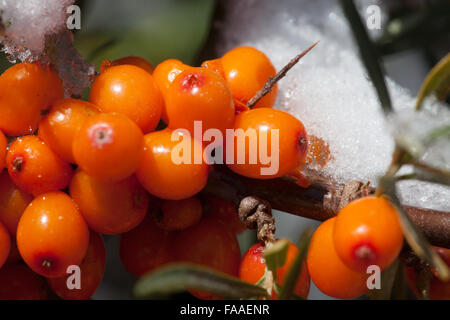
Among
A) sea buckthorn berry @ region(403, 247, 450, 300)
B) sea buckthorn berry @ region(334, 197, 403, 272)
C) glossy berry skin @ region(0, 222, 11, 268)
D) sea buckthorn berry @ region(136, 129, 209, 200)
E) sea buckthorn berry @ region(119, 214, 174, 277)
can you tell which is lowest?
sea buckthorn berry @ region(403, 247, 450, 300)

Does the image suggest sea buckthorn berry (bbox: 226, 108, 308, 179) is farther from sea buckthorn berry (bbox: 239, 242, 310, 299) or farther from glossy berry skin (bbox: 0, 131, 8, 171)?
glossy berry skin (bbox: 0, 131, 8, 171)

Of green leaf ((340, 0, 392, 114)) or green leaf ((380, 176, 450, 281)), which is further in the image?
green leaf ((340, 0, 392, 114))

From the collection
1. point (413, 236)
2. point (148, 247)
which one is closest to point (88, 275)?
point (148, 247)

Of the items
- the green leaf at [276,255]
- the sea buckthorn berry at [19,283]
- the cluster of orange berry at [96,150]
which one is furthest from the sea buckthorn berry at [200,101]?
the sea buckthorn berry at [19,283]

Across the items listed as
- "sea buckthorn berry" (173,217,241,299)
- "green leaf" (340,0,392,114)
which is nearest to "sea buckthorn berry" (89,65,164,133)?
"sea buckthorn berry" (173,217,241,299)

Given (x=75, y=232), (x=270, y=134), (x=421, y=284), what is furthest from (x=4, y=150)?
(x=421, y=284)

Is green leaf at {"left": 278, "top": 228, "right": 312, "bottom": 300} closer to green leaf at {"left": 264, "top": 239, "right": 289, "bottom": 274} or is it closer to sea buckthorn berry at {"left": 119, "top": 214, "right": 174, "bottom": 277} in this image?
green leaf at {"left": 264, "top": 239, "right": 289, "bottom": 274}

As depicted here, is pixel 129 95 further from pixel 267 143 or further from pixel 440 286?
pixel 440 286

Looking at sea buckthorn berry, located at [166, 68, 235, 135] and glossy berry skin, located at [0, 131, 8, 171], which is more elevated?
sea buckthorn berry, located at [166, 68, 235, 135]
